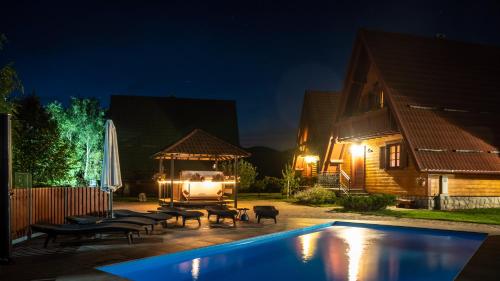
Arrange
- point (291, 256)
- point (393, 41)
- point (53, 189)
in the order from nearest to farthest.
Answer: point (291, 256) < point (53, 189) < point (393, 41)

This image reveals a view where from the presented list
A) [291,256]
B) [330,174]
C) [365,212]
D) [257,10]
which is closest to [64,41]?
[257,10]

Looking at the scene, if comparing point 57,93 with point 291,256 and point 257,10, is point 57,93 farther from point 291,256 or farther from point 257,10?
point 291,256

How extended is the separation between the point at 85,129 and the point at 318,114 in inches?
645

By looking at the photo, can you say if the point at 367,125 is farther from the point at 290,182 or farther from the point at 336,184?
the point at 290,182

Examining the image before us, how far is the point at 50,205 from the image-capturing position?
38.4 feet

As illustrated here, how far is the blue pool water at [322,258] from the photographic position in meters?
8.88

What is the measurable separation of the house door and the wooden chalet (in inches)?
2.1

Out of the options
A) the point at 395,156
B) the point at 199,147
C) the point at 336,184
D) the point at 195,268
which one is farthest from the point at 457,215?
the point at 195,268

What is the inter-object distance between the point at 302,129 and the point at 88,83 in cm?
1673

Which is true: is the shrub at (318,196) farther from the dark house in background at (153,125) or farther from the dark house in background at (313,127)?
the dark house in background at (153,125)

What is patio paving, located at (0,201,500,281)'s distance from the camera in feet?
23.4

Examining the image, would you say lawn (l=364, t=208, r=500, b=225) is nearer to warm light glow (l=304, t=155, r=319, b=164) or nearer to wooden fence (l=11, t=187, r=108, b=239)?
wooden fence (l=11, t=187, r=108, b=239)

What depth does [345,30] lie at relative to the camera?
29.7 m

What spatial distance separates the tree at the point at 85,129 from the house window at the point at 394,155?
15.7 meters
